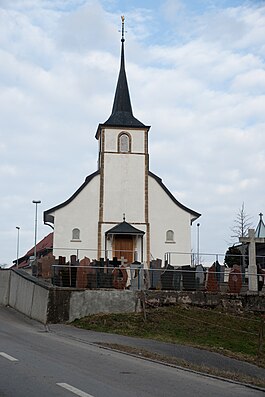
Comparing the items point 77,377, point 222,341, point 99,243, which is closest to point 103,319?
point 222,341

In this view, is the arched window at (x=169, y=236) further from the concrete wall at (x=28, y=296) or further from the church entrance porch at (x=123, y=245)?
the concrete wall at (x=28, y=296)

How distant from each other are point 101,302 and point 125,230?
16.3 meters

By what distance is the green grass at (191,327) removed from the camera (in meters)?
17.8

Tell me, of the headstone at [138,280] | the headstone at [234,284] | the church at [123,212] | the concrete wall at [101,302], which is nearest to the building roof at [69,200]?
the church at [123,212]

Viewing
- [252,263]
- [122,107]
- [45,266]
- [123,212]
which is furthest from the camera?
Answer: [122,107]

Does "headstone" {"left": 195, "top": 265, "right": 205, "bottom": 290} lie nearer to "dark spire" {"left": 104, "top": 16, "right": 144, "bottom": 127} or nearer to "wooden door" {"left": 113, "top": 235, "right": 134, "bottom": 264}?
"wooden door" {"left": 113, "top": 235, "right": 134, "bottom": 264}

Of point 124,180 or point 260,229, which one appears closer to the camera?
point 124,180

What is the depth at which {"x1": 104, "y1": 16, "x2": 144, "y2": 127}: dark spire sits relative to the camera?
1631 inches

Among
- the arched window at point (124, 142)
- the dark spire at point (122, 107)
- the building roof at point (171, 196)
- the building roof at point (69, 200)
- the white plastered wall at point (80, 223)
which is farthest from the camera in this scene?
the dark spire at point (122, 107)

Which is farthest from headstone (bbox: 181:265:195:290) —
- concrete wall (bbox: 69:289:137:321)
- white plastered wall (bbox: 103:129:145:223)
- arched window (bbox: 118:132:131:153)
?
arched window (bbox: 118:132:131:153)

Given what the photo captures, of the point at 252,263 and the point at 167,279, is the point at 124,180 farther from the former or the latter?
the point at 167,279

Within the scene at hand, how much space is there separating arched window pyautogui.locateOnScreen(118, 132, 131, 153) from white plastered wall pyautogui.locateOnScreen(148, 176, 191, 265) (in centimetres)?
250

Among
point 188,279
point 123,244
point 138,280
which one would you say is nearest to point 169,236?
point 123,244

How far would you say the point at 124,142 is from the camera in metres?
40.9
